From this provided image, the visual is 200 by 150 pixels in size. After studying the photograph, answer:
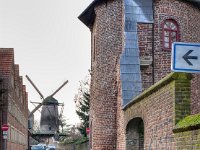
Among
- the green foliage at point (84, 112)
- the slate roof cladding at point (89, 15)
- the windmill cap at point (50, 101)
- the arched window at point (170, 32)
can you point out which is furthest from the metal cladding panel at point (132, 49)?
the windmill cap at point (50, 101)

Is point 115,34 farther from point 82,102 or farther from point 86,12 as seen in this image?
point 82,102

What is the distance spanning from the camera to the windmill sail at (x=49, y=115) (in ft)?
226

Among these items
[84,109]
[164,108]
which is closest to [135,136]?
[164,108]

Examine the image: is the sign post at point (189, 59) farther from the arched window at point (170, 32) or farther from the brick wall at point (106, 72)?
the arched window at point (170, 32)

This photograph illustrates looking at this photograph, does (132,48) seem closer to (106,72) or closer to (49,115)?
(106,72)

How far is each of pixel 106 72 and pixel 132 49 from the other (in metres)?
2.34

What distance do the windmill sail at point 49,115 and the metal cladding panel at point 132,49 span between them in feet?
158

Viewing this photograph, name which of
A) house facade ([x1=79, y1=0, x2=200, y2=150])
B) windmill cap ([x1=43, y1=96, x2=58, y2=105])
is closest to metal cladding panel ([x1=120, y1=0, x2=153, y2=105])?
house facade ([x1=79, y1=0, x2=200, y2=150])

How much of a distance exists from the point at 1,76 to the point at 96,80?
10.8 metres

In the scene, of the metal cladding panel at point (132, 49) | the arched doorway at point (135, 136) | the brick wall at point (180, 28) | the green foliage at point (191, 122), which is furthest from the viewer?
the brick wall at point (180, 28)

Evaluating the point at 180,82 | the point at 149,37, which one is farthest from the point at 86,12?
the point at 180,82

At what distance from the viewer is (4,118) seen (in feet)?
102

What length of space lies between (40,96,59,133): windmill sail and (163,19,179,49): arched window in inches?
1889

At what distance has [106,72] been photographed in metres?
22.3
